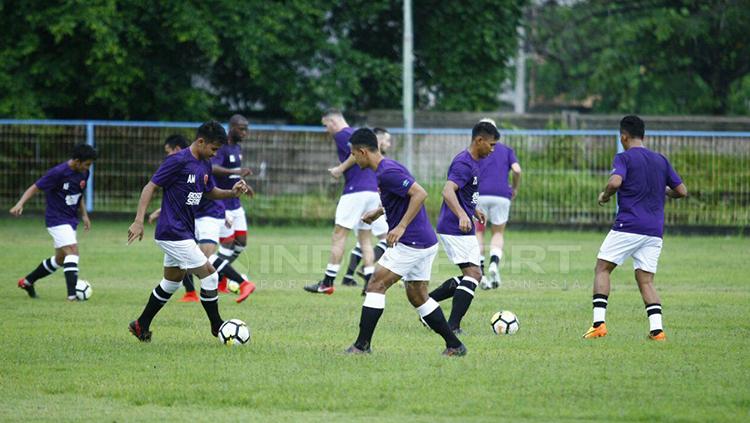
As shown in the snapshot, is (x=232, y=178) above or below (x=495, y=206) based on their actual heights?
above

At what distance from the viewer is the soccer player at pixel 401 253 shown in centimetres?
904

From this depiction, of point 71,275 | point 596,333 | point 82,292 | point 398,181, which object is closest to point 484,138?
point 398,181

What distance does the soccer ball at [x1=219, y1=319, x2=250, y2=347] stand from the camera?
9836mm

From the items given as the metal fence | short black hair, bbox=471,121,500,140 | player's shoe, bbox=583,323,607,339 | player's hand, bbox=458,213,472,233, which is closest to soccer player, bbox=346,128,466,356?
player's hand, bbox=458,213,472,233

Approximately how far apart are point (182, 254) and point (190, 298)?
3.66 m

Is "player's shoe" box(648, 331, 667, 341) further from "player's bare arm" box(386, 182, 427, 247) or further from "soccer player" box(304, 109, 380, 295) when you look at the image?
"soccer player" box(304, 109, 380, 295)

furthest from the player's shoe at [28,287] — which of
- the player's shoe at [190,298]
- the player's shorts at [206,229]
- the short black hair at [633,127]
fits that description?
the short black hair at [633,127]

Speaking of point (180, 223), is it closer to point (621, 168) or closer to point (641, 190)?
point (621, 168)

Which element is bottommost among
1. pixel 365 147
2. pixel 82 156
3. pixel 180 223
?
pixel 180 223

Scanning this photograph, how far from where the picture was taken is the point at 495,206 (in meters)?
15.1

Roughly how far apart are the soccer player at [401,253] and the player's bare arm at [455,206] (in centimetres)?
73

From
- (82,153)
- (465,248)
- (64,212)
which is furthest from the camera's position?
(64,212)

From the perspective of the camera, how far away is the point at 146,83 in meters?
26.8

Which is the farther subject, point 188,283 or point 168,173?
point 188,283
